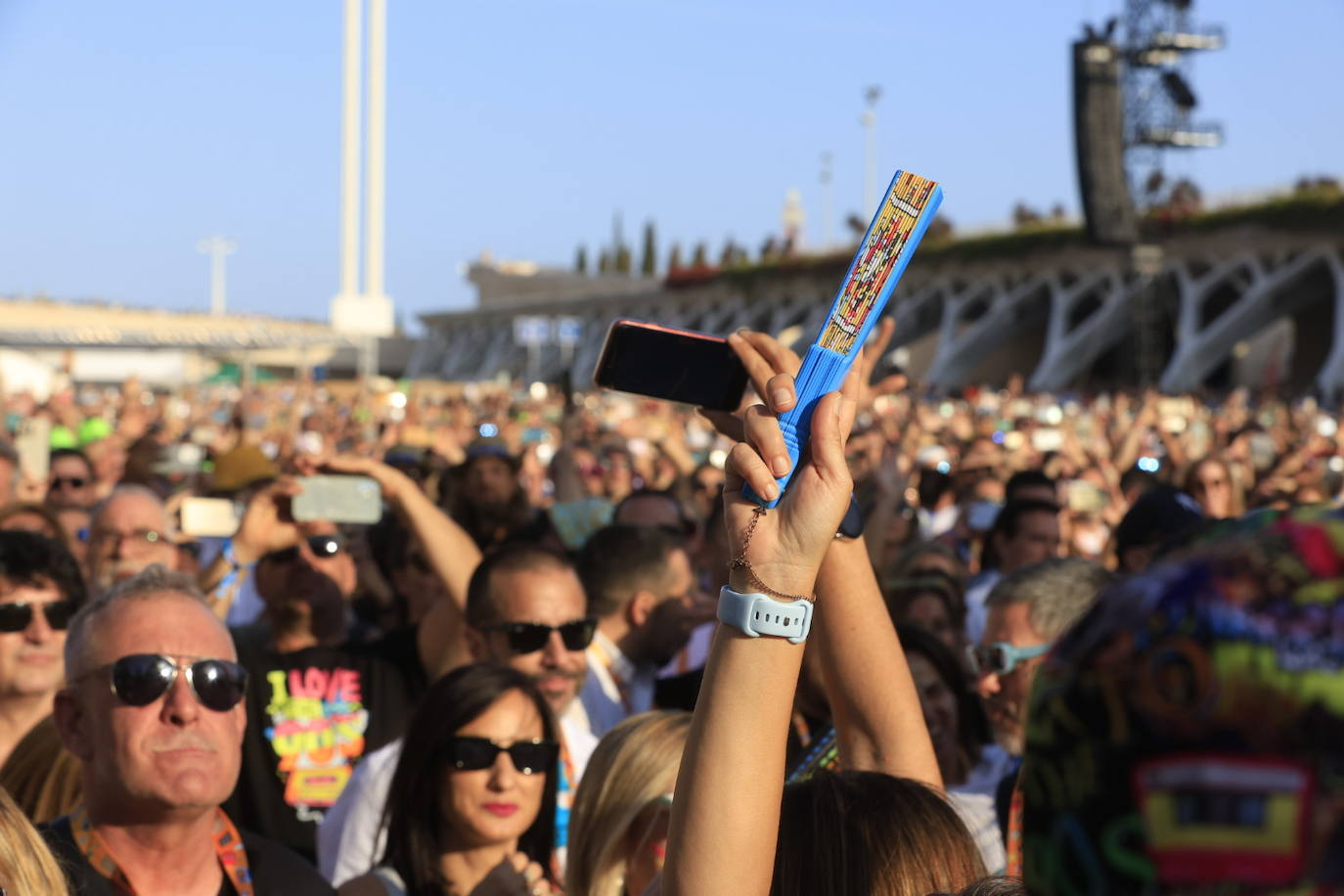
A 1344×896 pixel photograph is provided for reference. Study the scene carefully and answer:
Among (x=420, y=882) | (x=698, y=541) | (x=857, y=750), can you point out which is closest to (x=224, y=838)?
(x=420, y=882)

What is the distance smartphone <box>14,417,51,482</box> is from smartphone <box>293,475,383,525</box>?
209 inches

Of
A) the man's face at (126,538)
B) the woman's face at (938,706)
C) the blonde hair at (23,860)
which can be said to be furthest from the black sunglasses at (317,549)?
the blonde hair at (23,860)

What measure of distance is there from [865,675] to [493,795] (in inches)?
47.9

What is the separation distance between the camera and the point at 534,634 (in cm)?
402

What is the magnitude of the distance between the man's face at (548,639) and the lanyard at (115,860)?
132 cm

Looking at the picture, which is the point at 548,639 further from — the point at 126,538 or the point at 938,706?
the point at 126,538

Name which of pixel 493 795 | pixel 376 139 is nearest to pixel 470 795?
pixel 493 795

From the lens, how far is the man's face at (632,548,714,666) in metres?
4.89

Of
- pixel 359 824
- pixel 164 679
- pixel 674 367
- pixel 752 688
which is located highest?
pixel 674 367

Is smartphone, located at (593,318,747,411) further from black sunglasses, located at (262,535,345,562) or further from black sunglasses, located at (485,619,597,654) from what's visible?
black sunglasses, located at (262,535,345,562)

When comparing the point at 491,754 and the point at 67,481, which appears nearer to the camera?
the point at 491,754

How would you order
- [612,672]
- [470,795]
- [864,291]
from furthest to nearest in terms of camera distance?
[612,672]
[470,795]
[864,291]

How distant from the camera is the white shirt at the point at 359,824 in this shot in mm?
3357

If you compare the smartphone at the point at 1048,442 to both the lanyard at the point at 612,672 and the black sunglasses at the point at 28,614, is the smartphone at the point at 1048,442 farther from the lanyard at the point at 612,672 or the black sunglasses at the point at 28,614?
the black sunglasses at the point at 28,614
